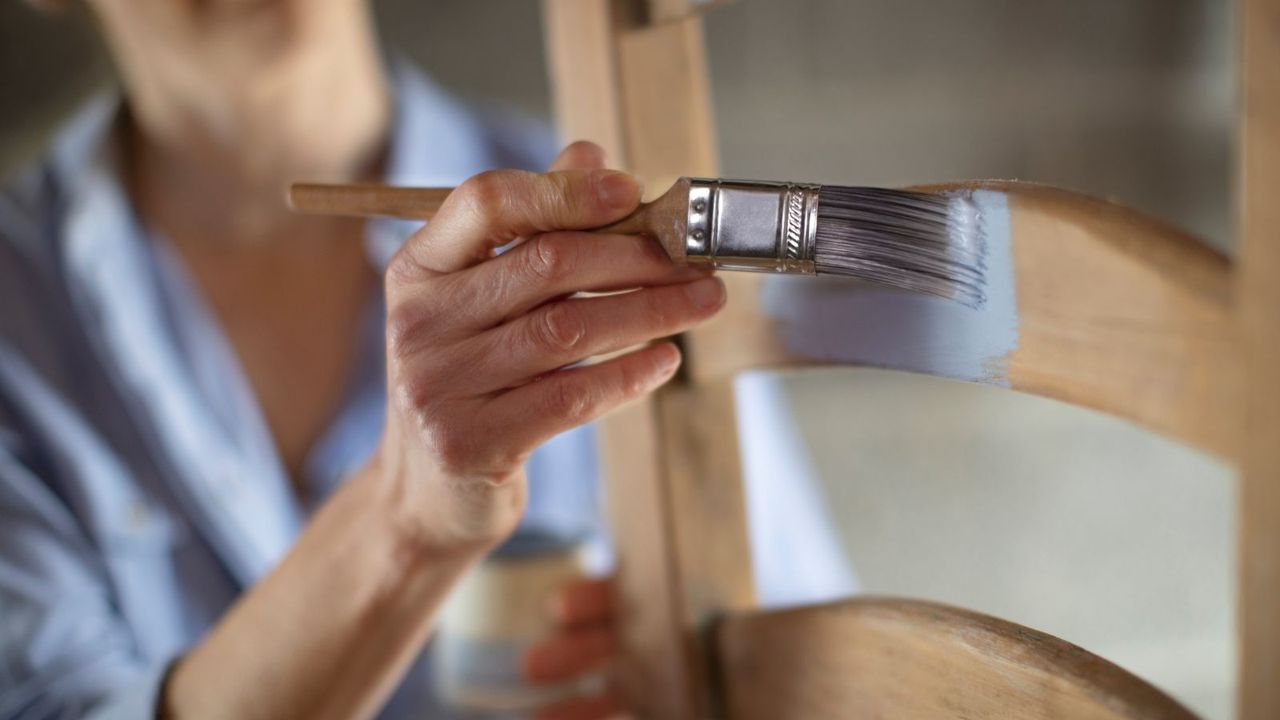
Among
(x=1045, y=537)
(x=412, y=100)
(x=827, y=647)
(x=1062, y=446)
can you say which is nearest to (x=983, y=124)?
(x=1062, y=446)

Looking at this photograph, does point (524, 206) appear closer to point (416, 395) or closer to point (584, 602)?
point (416, 395)

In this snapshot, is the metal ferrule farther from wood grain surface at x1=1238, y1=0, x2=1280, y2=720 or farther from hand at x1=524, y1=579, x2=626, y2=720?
hand at x1=524, y1=579, x2=626, y2=720

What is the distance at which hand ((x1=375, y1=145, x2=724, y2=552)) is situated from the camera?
322mm

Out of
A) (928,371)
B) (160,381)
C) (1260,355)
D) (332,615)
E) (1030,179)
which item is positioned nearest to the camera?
(1260,355)

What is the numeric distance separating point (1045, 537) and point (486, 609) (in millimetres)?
1064

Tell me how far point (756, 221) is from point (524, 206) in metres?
0.08

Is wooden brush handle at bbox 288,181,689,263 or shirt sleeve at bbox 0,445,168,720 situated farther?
shirt sleeve at bbox 0,445,168,720

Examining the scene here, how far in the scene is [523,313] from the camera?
1.10 feet

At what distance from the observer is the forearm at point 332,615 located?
459mm

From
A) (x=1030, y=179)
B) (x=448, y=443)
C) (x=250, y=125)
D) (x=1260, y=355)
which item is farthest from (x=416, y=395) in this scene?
(x=1030, y=179)

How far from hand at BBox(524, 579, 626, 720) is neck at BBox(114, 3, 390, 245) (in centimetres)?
48

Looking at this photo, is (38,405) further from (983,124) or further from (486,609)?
(983,124)

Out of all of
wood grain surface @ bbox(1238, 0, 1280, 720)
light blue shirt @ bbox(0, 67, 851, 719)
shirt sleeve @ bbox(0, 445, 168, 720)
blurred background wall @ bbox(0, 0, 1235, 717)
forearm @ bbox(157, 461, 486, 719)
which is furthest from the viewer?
blurred background wall @ bbox(0, 0, 1235, 717)

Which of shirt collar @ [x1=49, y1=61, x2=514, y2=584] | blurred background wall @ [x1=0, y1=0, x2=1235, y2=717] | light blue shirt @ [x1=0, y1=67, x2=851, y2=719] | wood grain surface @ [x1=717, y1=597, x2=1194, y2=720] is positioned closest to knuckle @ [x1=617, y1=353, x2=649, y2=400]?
wood grain surface @ [x1=717, y1=597, x2=1194, y2=720]
